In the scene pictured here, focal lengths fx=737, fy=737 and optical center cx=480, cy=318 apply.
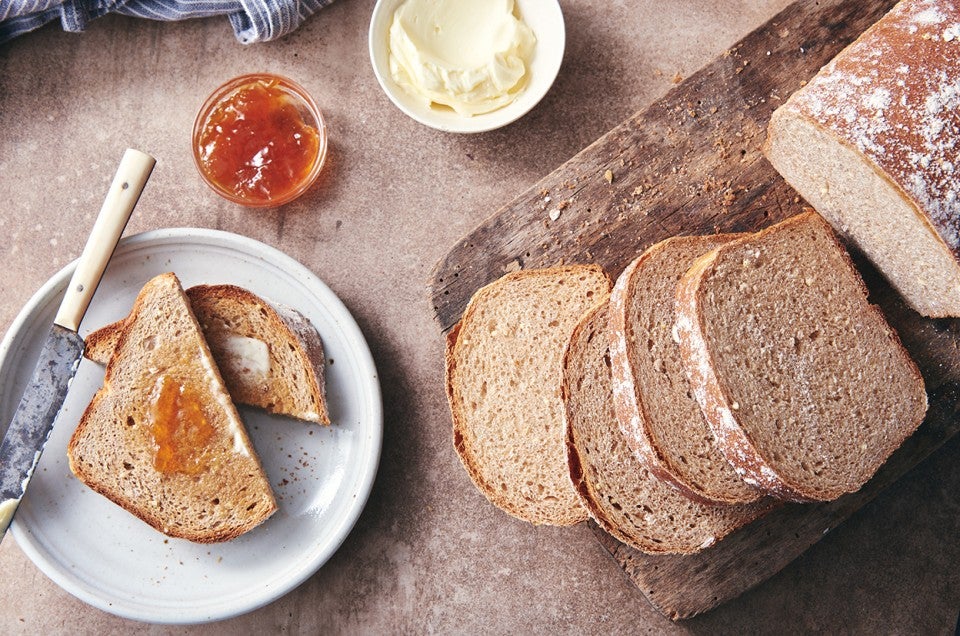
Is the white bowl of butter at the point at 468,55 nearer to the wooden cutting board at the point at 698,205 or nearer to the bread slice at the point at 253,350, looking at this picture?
the wooden cutting board at the point at 698,205

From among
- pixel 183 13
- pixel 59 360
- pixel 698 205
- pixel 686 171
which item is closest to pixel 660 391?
pixel 698 205

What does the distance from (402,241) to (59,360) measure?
145 centimetres

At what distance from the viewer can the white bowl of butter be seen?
3.07m

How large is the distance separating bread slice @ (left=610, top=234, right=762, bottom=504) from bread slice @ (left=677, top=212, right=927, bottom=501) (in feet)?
0.27

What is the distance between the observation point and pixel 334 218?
10.8 ft

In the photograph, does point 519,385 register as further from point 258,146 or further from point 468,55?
point 258,146

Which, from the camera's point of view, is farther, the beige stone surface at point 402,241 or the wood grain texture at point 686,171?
the beige stone surface at point 402,241

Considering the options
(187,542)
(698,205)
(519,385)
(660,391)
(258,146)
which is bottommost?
(187,542)

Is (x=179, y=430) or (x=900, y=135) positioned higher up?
(x=900, y=135)

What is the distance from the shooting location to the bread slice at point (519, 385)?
289 centimetres

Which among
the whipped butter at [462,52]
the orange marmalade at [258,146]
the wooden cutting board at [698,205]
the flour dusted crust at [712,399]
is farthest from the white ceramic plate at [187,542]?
the flour dusted crust at [712,399]

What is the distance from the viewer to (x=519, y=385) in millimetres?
2914

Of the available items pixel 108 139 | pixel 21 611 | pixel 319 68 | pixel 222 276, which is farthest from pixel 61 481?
pixel 319 68

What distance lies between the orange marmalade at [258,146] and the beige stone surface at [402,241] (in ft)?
0.52
